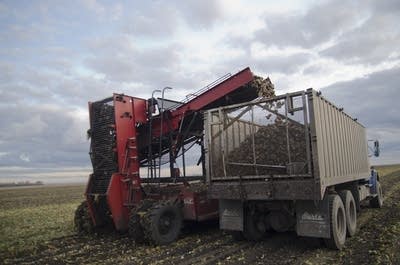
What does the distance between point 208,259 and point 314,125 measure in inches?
136

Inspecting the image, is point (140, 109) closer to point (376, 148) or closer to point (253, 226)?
point (253, 226)

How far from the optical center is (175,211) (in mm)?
10414

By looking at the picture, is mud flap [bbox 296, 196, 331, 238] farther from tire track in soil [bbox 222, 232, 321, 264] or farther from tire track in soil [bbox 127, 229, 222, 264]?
tire track in soil [bbox 127, 229, 222, 264]

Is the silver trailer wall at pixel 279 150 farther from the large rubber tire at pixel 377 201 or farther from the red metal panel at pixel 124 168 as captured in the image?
the large rubber tire at pixel 377 201

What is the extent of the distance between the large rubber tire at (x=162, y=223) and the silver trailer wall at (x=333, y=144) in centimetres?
394

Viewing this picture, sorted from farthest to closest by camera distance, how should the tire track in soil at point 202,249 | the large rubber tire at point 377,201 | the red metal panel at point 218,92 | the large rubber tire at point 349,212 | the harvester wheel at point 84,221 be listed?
the large rubber tire at point 377,201
the harvester wheel at point 84,221
the red metal panel at point 218,92
the large rubber tire at point 349,212
the tire track in soil at point 202,249

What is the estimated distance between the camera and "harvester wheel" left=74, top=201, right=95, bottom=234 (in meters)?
11.4

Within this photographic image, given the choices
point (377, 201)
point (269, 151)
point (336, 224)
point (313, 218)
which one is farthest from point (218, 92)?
point (377, 201)

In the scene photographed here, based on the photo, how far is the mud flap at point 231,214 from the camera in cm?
948

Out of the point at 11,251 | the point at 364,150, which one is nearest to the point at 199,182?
the point at 11,251

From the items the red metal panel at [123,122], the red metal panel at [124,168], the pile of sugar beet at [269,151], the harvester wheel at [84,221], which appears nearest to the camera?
the pile of sugar beet at [269,151]

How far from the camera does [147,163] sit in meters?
12.2

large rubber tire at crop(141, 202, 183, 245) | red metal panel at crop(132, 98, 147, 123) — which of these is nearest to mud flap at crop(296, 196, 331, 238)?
large rubber tire at crop(141, 202, 183, 245)

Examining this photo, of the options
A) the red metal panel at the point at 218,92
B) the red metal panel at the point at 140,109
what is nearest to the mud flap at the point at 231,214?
the red metal panel at the point at 218,92
